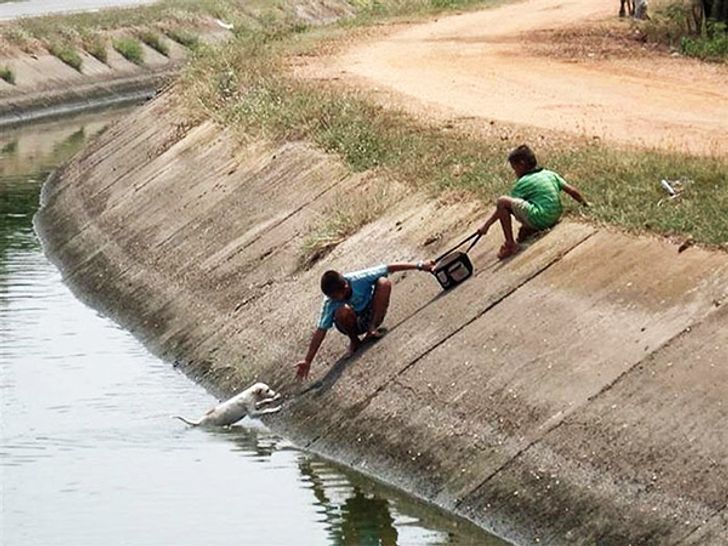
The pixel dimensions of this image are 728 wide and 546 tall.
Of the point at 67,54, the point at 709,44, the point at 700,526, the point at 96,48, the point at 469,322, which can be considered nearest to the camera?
the point at 700,526

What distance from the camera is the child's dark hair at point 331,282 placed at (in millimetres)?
19531

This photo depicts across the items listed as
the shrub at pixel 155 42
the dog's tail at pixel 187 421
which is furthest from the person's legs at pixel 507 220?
the shrub at pixel 155 42

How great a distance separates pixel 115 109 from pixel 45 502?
36284 millimetres

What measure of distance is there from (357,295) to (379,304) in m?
0.22

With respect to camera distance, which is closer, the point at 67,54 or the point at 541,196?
the point at 541,196

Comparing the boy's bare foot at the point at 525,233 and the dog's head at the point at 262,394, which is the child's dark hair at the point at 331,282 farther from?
the boy's bare foot at the point at 525,233

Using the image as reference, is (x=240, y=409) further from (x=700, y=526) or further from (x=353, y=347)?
(x=700, y=526)

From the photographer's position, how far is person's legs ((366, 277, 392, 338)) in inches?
785

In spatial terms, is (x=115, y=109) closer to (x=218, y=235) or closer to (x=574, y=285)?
(x=218, y=235)

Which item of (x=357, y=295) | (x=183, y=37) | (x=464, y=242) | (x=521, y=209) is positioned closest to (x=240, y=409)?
(x=357, y=295)

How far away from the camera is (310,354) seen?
20000mm

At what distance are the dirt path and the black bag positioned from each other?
3.59m

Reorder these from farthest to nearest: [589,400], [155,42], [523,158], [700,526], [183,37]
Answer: [183,37]
[155,42]
[523,158]
[589,400]
[700,526]

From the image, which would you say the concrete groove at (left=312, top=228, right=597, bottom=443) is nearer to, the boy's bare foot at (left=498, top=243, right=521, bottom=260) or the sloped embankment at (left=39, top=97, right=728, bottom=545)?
the sloped embankment at (left=39, top=97, right=728, bottom=545)
